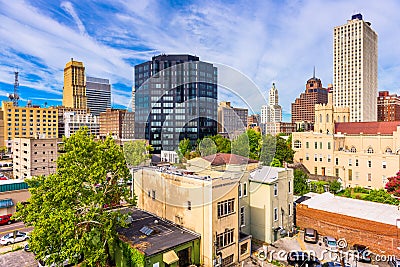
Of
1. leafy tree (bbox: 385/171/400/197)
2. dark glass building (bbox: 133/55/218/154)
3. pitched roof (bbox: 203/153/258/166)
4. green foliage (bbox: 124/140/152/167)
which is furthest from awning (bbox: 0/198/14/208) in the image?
leafy tree (bbox: 385/171/400/197)

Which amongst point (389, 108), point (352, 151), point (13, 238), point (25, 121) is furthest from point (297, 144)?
point (389, 108)

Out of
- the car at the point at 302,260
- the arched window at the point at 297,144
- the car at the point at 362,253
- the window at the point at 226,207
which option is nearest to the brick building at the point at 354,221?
the car at the point at 362,253

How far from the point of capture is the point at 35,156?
125 feet

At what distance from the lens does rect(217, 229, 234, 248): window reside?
14.1 m

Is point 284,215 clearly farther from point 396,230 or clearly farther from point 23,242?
point 23,242

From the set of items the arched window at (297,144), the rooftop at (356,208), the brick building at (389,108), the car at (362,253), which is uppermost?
the brick building at (389,108)

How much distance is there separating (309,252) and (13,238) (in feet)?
64.9

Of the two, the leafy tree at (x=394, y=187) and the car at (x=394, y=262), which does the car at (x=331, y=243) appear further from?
the leafy tree at (x=394, y=187)

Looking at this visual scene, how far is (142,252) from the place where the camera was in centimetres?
1216

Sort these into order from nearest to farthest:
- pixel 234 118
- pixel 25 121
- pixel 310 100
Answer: pixel 234 118, pixel 25 121, pixel 310 100

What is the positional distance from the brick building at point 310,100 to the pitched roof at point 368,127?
88658mm

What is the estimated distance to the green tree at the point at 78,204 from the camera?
10.9m

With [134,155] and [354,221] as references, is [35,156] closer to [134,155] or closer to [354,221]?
[134,155]

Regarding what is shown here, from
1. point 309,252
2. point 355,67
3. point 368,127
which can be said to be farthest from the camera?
point 355,67
